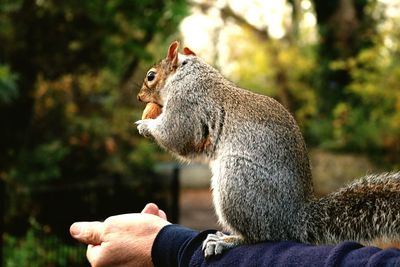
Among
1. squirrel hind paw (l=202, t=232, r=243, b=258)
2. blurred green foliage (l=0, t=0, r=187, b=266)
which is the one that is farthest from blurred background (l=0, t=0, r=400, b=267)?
squirrel hind paw (l=202, t=232, r=243, b=258)

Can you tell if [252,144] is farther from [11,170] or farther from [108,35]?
[11,170]

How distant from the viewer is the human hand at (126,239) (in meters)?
1.53

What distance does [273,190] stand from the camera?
1.47 meters

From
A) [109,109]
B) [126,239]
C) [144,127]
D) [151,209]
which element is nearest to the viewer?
[126,239]

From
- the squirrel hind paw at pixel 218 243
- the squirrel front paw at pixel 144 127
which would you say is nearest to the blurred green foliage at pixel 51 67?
the squirrel front paw at pixel 144 127

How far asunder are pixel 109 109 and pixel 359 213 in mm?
5616

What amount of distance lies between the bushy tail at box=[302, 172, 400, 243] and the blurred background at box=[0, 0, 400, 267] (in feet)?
1.09

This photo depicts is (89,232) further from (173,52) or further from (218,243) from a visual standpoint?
(173,52)

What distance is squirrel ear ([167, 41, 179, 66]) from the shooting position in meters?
2.00

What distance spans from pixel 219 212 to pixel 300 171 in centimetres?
23

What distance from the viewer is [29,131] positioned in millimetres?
A: 5105

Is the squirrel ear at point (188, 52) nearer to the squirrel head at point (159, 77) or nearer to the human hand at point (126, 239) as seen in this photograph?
the squirrel head at point (159, 77)

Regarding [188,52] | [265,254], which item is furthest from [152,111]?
[265,254]

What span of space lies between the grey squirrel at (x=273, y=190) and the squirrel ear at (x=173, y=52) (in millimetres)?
320
